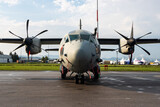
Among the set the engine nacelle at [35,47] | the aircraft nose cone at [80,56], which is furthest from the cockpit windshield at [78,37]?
the engine nacelle at [35,47]

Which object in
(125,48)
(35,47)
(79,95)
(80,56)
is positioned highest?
(35,47)

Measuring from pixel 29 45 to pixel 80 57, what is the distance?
33.6ft

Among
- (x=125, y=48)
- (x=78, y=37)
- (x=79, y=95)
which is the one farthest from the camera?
(x=125, y=48)

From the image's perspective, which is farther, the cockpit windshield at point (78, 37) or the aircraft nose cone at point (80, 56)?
the cockpit windshield at point (78, 37)

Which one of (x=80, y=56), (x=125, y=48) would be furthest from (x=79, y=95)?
(x=125, y=48)

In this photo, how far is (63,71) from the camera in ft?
48.3

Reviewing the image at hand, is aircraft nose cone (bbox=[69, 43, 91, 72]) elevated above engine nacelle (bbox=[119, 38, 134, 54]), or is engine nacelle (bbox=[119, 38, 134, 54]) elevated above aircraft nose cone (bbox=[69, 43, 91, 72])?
→ engine nacelle (bbox=[119, 38, 134, 54])

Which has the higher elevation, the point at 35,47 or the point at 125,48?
the point at 35,47

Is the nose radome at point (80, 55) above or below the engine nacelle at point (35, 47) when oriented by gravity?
below

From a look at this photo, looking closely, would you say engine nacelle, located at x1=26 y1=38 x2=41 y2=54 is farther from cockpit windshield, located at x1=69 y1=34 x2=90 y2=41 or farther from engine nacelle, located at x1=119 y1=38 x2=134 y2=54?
engine nacelle, located at x1=119 y1=38 x2=134 y2=54

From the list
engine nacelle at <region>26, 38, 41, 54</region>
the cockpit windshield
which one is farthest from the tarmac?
engine nacelle at <region>26, 38, 41, 54</region>

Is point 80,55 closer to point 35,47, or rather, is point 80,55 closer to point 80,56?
point 80,56

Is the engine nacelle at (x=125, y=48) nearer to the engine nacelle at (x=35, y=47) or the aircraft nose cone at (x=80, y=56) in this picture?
the engine nacelle at (x=35, y=47)

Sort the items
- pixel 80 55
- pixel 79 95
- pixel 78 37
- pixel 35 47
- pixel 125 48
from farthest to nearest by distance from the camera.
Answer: pixel 125 48 < pixel 35 47 < pixel 78 37 < pixel 80 55 < pixel 79 95
